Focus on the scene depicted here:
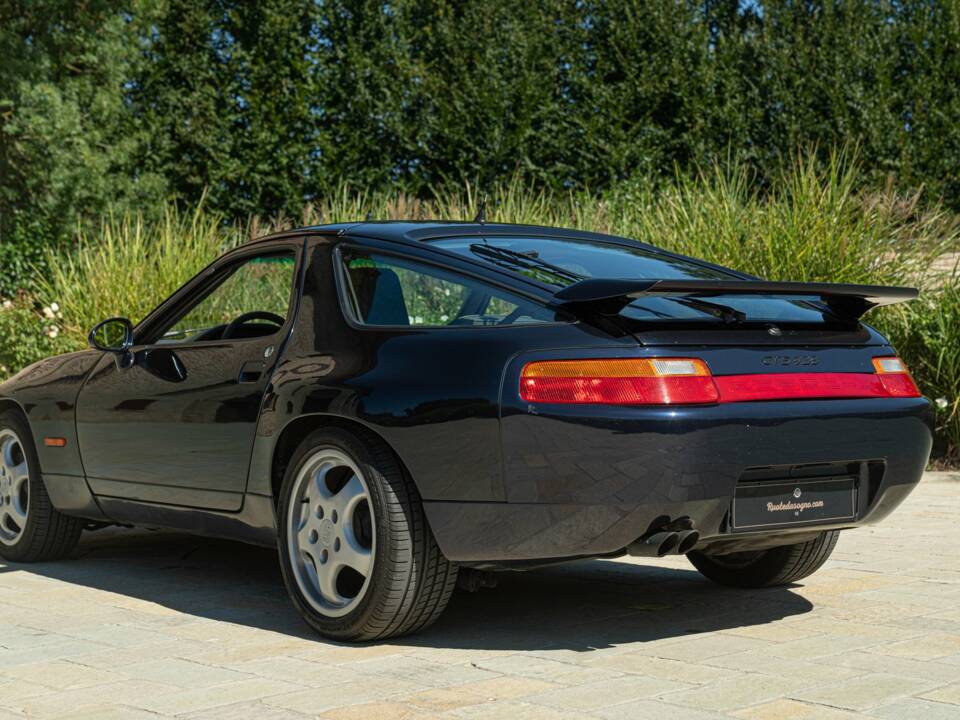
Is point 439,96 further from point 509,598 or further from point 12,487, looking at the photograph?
point 509,598

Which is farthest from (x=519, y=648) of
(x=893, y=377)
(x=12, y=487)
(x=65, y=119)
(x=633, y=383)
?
(x=65, y=119)

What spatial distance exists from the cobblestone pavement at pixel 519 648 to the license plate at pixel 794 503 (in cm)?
43

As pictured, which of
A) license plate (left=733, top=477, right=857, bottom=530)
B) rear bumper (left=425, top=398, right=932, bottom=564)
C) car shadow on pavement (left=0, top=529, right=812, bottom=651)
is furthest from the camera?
car shadow on pavement (left=0, top=529, right=812, bottom=651)

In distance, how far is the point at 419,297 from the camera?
16.7 ft

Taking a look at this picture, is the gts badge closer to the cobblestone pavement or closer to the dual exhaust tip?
the dual exhaust tip

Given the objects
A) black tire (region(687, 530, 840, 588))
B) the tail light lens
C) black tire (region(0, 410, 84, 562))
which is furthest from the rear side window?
black tire (region(0, 410, 84, 562))

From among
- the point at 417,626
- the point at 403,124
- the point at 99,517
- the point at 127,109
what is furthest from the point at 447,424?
the point at 127,109

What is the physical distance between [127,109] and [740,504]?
16.6m

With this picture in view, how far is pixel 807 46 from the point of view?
18688mm

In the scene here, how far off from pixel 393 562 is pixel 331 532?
0.39 metres

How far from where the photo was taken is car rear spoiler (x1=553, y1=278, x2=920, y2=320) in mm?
4289

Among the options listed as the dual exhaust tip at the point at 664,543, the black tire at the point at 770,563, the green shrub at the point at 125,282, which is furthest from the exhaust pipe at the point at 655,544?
the green shrub at the point at 125,282

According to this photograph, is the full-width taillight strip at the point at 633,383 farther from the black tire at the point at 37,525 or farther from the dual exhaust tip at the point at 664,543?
the black tire at the point at 37,525

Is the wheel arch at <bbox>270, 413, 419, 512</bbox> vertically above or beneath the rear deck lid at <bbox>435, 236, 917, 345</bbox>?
beneath
